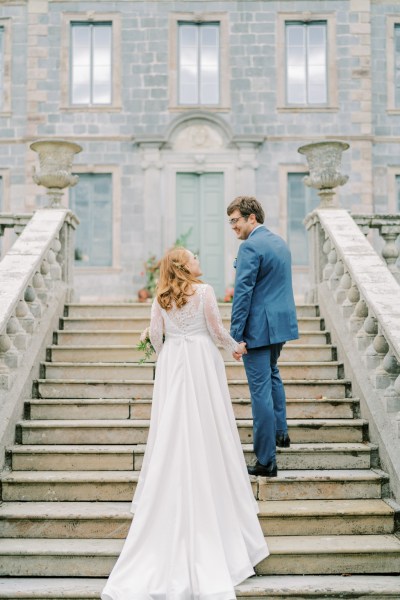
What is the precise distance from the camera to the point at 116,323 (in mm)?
6887

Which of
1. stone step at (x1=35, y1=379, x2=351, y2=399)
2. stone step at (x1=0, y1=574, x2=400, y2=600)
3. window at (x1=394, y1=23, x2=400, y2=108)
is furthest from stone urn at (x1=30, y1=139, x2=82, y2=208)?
window at (x1=394, y1=23, x2=400, y2=108)

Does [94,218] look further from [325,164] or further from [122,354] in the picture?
[122,354]

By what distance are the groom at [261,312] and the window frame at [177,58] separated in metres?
10.7

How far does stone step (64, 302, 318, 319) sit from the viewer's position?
23.0 ft

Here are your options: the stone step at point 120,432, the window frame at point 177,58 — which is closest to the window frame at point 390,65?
the window frame at point 177,58

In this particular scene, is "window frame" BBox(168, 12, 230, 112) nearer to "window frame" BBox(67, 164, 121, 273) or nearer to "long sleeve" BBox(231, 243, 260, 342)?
"window frame" BBox(67, 164, 121, 273)

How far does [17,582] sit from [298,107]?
1263cm

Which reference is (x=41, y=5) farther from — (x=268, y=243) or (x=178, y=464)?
(x=178, y=464)

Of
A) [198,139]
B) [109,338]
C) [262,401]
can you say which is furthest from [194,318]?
[198,139]

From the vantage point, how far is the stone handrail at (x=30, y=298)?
525 centimetres

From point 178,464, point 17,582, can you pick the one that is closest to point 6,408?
point 17,582

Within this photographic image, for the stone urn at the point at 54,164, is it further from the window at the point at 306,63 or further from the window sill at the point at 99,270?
the window at the point at 306,63

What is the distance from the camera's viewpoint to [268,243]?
4715 mm

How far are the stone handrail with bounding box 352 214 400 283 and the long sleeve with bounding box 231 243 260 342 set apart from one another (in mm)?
2778
